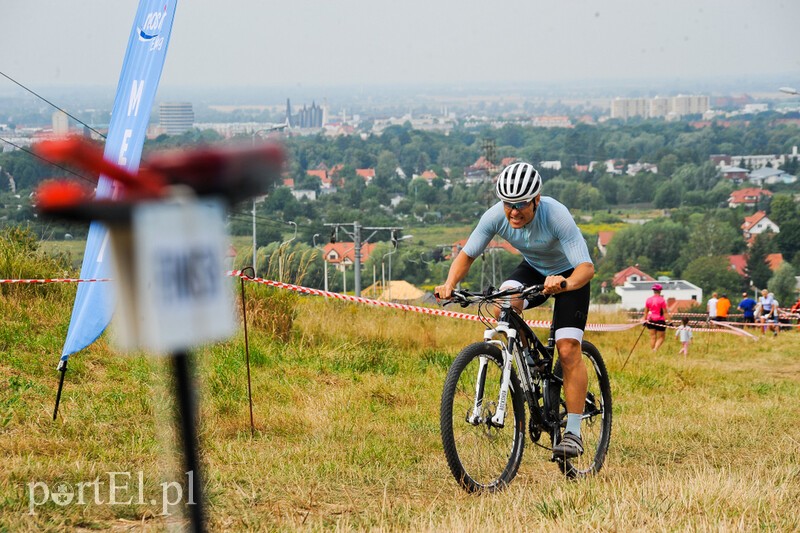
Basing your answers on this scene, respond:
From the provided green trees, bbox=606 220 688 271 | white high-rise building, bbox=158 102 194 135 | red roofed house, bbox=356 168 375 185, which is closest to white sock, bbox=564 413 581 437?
white high-rise building, bbox=158 102 194 135

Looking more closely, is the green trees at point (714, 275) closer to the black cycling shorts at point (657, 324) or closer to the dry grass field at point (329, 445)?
the black cycling shorts at point (657, 324)

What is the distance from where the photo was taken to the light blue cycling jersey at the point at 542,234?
5.63 metres

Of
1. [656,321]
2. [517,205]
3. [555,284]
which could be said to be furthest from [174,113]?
[656,321]

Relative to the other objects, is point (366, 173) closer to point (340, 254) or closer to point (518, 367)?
point (340, 254)

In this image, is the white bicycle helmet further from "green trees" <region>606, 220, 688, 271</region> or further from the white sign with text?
"green trees" <region>606, 220, 688, 271</region>

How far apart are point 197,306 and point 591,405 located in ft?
17.5

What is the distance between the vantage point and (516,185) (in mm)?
5430

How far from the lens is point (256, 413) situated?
714 centimetres

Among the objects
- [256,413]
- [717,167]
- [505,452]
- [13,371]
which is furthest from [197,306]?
[717,167]

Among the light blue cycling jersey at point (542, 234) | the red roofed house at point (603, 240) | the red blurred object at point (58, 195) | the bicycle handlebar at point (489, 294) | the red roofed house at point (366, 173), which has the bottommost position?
the red roofed house at point (603, 240)

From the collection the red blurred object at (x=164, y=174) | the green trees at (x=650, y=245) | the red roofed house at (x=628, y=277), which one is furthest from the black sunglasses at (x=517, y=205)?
the green trees at (x=650, y=245)

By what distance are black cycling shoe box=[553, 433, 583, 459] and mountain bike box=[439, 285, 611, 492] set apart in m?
0.04

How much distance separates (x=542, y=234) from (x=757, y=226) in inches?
4155

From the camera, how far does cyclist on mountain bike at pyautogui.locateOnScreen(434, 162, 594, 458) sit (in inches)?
215
